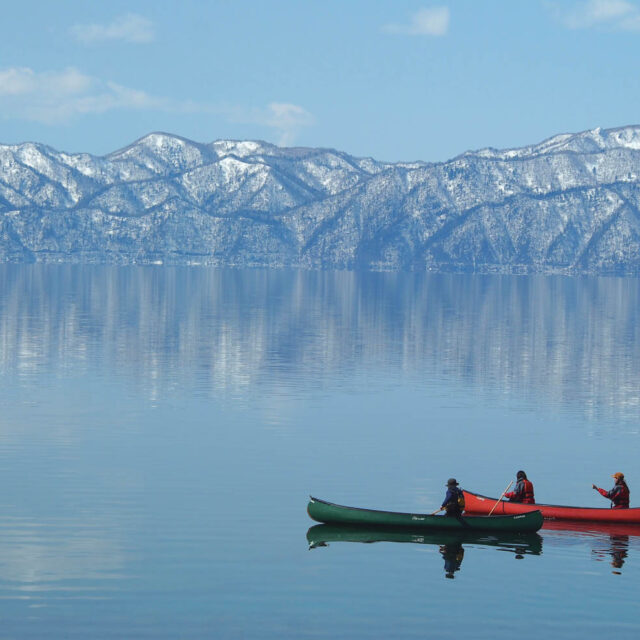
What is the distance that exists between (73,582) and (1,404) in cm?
4472

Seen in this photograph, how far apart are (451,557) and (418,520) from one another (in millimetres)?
2801

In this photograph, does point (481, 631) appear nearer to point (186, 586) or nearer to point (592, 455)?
point (186, 586)

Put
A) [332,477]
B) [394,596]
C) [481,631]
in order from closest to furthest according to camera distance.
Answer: [481,631] → [394,596] → [332,477]

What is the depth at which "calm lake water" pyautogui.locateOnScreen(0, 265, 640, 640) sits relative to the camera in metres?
41.0

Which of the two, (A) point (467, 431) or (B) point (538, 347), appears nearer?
(A) point (467, 431)

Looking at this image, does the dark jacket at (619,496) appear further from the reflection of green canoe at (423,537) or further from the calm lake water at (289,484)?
the reflection of green canoe at (423,537)

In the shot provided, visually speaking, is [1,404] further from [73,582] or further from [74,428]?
[73,582]

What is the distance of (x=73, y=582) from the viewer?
43.1 m

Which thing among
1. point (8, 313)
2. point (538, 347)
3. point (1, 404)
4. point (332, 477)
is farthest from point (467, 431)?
point (8, 313)

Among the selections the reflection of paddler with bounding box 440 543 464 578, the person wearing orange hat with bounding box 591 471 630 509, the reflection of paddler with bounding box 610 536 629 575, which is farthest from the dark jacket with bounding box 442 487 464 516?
the person wearing orange hat with bounding box 591 471 630 509

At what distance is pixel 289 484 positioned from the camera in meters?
61.7

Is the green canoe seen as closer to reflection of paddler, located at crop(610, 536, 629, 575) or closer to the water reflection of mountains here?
reflection of paddler, located at crop(610, 536, 629, 575)

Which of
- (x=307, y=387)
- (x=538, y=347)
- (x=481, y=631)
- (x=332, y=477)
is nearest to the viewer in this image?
(x=481, y=631)

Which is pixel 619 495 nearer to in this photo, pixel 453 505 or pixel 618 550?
pixel 618 550
